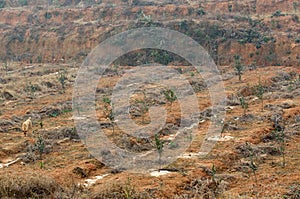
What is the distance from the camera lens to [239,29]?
4338 centimetres

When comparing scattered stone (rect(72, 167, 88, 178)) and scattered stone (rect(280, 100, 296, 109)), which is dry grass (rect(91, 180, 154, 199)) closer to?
Answer: scattered stone (rect(72, 167, 88, 178))

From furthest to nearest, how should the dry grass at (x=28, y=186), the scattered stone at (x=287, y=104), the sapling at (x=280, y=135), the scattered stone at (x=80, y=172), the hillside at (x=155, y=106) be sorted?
the scattered stone at (x=287, y=104), the sapling at (x=280, y=135), the scattered stone at (x=80, y=172), the hillside at (x=155, y=106), the dry grass at (x=28, y=186)

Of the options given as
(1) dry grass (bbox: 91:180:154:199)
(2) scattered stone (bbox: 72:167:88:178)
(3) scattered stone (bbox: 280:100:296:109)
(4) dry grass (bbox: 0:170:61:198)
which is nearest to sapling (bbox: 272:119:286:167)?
(3) scattered stone (bbox: 280:100:296:109)

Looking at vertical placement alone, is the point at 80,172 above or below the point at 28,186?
below

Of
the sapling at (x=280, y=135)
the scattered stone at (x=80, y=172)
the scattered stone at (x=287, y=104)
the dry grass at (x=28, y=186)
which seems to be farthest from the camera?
the scattered stone at (x=287, y=104)

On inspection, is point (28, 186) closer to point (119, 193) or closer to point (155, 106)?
point (119, 193)

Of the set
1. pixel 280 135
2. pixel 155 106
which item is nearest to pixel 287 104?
pixel 280 135

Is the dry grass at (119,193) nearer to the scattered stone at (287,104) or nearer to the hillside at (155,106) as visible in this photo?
the hillside at (155,106)

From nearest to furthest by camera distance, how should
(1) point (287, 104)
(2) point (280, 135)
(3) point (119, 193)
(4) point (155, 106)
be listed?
(3) point (119, 193)
(2) point (280, 135)
(1) point (287, 104)
(4) point (155, 106)

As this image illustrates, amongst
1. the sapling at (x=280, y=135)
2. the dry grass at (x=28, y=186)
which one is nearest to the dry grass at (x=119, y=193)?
the dry grass at (x=28, y=186)

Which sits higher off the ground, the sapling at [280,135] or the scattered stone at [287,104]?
the sapling at [280,135]

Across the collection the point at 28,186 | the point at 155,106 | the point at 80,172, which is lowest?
the point at 155,106

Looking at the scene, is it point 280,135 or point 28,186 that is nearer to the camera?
Answer: point 28,186

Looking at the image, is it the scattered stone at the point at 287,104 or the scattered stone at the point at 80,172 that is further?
the scattered stone at the point at 287,104
